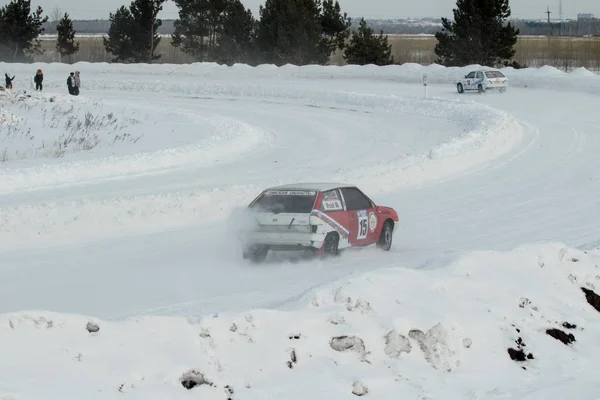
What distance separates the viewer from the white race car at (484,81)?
54469 millimetres

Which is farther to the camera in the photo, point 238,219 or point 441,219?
point 441,219

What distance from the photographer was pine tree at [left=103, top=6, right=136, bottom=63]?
97125 millimetres

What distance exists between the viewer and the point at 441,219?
20.1 meters

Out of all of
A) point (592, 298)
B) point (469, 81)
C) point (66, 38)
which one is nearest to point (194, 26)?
point (66, 38)

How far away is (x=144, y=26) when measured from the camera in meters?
97.8

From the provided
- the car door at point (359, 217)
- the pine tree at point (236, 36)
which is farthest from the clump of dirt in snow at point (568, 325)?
the pine tree at point (236, 36)

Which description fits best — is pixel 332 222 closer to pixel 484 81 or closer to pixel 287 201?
pixel 287 201

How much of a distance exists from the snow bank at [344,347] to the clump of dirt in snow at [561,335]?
0.7 inches

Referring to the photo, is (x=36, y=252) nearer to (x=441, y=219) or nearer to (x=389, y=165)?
(x=441, y=219)

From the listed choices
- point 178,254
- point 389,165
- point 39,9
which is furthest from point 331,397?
point 39,9

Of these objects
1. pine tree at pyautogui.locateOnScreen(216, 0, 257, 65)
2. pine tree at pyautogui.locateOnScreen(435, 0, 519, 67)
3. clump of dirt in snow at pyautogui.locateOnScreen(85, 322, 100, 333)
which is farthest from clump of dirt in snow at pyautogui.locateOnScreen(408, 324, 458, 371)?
pine tree at pyautogui.locateOnScreen(216, 0, 257, 65)

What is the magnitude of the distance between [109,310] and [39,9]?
90218 mm

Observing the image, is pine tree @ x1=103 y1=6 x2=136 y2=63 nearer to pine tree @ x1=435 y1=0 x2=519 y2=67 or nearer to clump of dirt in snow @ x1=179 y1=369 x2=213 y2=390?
pine tree @ x1=435 y1=0 x2=519 y2=67

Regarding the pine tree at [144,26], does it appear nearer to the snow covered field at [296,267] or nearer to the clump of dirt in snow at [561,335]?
the snow covered field at [296,267]
